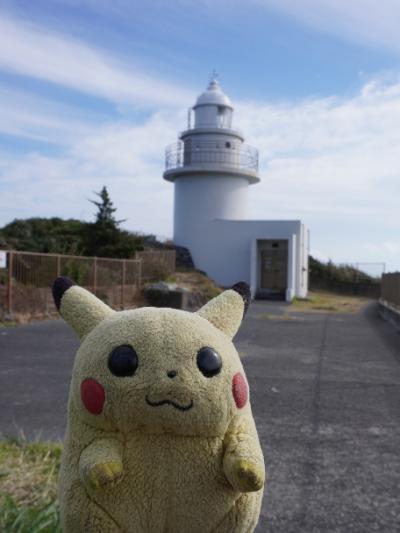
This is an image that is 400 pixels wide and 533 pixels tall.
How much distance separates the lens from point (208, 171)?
95.4 ft

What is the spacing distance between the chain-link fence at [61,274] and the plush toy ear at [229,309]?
12.5 meters

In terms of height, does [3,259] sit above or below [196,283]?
above

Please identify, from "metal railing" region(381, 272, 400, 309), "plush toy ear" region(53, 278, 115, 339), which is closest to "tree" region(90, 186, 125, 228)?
"metal railing" region(381, 272, 400, 309)

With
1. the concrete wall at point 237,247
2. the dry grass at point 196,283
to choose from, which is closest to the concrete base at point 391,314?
the dry grass at point 196,283

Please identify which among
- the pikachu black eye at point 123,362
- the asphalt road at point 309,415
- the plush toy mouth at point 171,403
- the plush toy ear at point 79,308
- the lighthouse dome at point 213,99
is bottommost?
the asphalt road at point 309,415

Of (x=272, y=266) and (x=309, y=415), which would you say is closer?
(x=309, y=415)

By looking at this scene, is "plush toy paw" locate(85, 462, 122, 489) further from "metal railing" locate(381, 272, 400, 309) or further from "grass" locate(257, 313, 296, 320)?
"metal railing" locate(381, 272, 400, 309)

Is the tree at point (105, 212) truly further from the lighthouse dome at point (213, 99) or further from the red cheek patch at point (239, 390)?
the red cheek patch at point (239, 390)

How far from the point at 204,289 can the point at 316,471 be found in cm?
1868

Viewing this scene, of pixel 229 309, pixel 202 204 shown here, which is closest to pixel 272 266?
pixel 202 204

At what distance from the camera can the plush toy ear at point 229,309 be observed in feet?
7.24

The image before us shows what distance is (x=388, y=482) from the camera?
412 cm

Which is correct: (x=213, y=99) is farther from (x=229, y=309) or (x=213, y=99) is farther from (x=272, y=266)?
(x=229, y=309)

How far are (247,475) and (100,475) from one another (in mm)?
452
